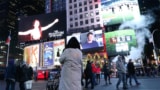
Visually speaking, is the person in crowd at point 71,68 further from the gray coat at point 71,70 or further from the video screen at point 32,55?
the video screen at point 32,55

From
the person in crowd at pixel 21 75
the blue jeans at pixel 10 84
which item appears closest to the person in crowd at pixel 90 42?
the person in crowd at pixel 21 75

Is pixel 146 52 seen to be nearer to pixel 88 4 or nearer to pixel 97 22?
pixel 97 22

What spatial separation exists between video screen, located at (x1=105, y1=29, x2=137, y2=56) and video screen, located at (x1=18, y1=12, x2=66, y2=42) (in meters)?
9.47

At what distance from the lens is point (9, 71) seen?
9.62 meters

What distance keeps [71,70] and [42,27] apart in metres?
50.0

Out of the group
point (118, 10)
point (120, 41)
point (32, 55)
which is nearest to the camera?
point (120, 41)

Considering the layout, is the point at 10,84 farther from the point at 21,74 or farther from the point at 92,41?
the point at 92,41

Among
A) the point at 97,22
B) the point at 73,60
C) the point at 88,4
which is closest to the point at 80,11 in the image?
the point at 88,4

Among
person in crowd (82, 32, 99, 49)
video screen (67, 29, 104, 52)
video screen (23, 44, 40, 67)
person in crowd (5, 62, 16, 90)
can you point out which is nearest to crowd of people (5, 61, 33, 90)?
person in crowd (5, 62, 16, 90)

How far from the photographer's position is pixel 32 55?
55.9 metres

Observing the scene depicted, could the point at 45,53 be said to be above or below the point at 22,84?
above

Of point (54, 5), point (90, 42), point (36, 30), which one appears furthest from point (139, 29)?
point (54, 5)

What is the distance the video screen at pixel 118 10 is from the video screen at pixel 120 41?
2.31m

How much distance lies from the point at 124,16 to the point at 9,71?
135 ft
